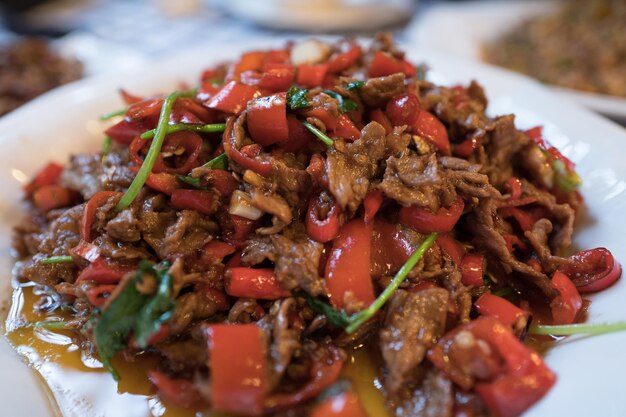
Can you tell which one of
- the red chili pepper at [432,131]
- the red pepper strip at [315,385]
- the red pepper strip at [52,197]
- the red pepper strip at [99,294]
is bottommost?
the red pepper strip at [52,197]

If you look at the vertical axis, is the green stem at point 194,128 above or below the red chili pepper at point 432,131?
below

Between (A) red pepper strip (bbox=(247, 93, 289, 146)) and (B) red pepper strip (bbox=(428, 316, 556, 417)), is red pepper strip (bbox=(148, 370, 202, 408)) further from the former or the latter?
(A) red pepper strip (bbox=(247, 93, 289, 146))

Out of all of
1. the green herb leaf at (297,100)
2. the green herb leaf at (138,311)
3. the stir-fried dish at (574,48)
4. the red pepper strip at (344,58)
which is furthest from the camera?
the stir-fried dish at (574,48)

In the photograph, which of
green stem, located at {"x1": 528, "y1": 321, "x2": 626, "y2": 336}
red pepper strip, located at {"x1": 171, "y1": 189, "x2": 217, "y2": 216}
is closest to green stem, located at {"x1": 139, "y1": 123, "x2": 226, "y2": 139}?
red pepper strip, located at {"x1": 171, "y1": 189, "x2": 217, "y2": 216}

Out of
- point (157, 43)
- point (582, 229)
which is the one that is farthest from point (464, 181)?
point (157, 43)

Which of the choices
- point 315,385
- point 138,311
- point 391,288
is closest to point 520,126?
point 391,288

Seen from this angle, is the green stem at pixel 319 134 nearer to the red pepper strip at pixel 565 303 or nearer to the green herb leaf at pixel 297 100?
the green herb leaf at pixel 297 100

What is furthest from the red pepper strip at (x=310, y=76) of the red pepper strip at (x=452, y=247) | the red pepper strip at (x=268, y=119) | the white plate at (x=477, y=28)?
the white plate at (x=477, y=28)

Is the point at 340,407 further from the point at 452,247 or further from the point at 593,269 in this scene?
the point at 593,269
